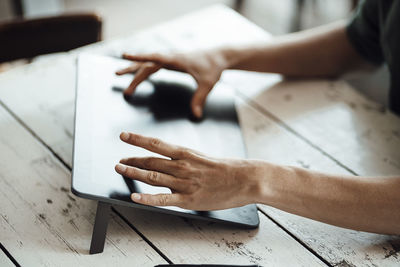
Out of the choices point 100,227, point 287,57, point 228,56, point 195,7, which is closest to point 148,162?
point 100,227

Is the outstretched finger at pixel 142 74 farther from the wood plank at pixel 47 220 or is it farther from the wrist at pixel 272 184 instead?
the wrist at pixel 272 184

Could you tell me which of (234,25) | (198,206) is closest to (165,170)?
(198,206)

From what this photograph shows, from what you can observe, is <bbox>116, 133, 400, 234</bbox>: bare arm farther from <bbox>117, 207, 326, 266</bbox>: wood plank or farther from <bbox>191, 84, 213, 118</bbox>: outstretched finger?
<bbox>191, 84, 213, 118</bbox>: outstretched finger

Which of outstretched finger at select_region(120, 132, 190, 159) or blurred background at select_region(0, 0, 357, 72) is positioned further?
blurred background at select_region(0, 0, 357, 72)

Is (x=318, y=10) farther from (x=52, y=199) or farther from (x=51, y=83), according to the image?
(x=52, y=199)

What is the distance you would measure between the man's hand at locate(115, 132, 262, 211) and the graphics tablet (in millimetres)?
23

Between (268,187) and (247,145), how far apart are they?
0.24m

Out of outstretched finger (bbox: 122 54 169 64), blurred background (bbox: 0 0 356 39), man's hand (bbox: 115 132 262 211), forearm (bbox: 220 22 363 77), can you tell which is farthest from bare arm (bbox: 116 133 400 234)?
blurred background (bbox: 0 0 356 39)

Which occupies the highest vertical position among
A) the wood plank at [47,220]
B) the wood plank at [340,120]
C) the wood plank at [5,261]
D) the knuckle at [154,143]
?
the knuckle at [154,143]

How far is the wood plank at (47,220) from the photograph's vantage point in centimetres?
88

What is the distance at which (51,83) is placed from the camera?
4.24 ft

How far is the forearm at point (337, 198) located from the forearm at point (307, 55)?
46 centimetres

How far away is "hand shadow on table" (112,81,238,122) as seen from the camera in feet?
3.76

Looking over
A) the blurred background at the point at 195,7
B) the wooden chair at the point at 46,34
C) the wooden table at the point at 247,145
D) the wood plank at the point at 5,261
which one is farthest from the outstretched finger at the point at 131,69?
the blurred background at the point at 195,7
